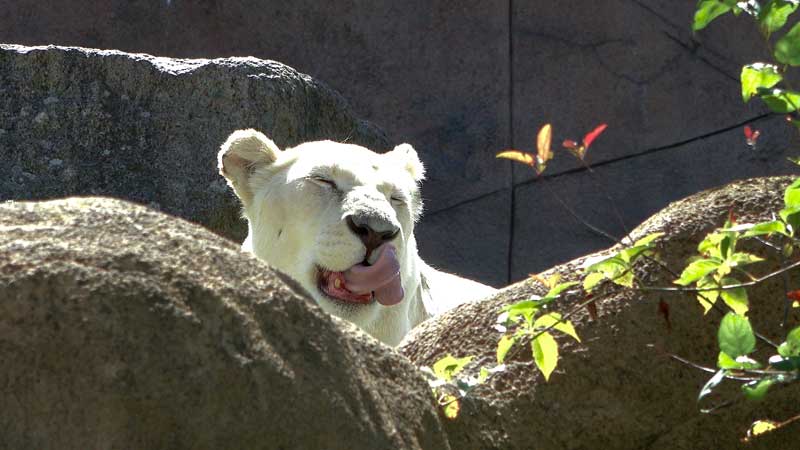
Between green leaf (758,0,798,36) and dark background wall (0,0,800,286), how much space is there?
6625 millimetres

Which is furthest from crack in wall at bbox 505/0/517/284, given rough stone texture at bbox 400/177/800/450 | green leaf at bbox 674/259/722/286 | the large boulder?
green leaf at bbox 674/259/722/286

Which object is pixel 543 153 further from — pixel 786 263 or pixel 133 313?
pixel 786 263

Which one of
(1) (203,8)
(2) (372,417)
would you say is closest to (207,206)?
(1) (203,8)

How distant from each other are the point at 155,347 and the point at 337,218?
259 centimetres

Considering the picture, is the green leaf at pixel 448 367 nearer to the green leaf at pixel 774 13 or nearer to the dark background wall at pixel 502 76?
the green leaf at pixel 774 13

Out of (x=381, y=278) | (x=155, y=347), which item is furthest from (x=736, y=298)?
(x=381, y=278)

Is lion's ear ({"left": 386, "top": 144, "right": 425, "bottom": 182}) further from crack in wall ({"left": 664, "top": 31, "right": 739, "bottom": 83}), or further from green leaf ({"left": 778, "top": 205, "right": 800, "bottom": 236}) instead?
crack in wall ({"left": 664, "top": 31, "right": 739, "bottom": 83})

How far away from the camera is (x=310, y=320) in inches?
97.3

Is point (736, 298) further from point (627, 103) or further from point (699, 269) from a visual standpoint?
point (627, 103)

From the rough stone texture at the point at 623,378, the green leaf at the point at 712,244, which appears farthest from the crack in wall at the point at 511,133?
the green leaf at the point at 712,244

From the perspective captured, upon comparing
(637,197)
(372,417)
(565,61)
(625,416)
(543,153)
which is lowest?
(637,197)

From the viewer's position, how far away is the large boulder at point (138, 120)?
6363 millimetres

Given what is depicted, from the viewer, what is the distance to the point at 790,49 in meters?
2.38

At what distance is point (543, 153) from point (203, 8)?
7.27m
